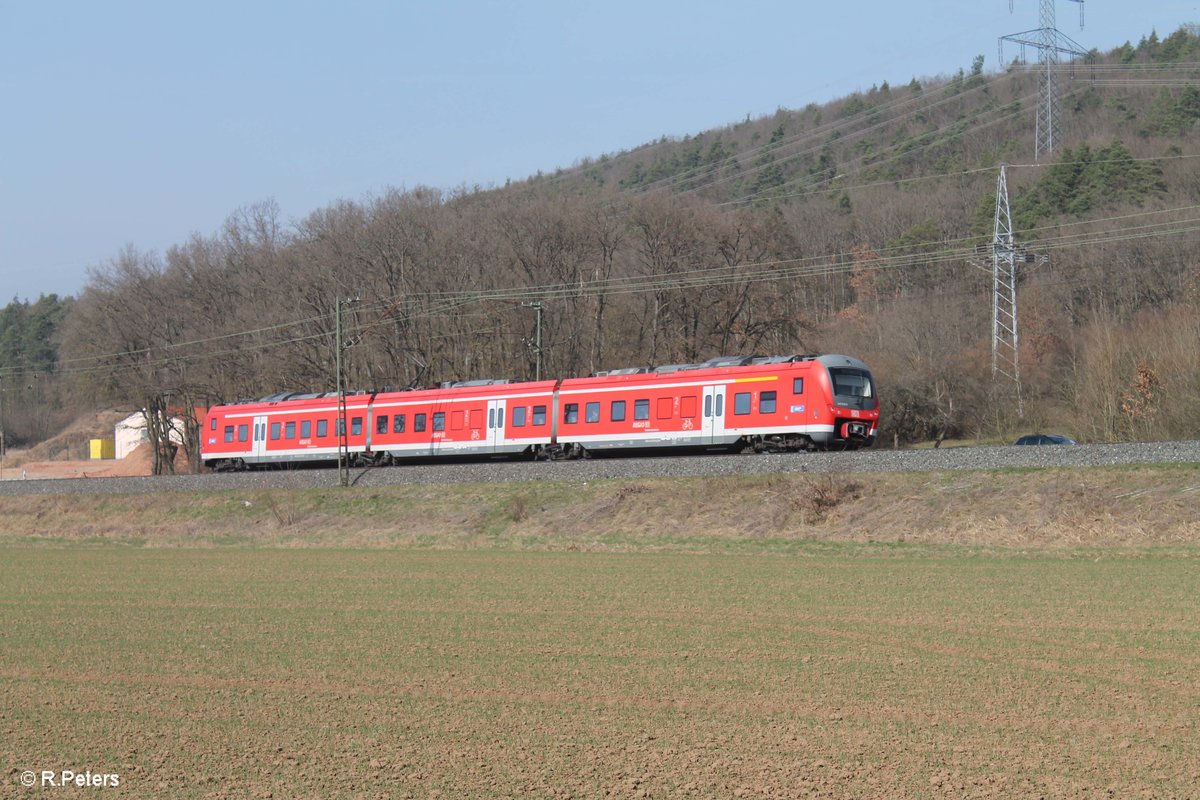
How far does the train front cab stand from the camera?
1358 inches

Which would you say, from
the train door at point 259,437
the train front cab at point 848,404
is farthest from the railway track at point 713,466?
the train door at point 259,437

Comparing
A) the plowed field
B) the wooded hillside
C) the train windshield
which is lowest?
the plowed field

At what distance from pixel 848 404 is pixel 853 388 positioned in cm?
57

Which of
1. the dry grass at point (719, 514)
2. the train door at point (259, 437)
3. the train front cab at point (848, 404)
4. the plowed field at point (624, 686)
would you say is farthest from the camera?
the train door at point (259, 437)

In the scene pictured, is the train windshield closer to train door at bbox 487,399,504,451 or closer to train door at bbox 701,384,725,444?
train door at bbox 701,384,725,444

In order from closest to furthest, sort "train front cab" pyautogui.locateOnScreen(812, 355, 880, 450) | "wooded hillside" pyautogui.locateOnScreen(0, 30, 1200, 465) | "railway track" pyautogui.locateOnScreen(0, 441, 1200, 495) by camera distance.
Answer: "railway track" pyautogui.locateOnScreen(0, 441, 1200, 495) < "train front cab" pyautogui.locateOnScreen(812, 355, 880, 450) < "wooded hillside" pyautogui.locateOnScreen(0, 30, 1200, 465)

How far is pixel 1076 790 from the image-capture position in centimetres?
969

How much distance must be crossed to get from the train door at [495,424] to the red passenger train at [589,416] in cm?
3

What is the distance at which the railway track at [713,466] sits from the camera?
29.7 metres

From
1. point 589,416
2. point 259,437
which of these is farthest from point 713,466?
point 259,437

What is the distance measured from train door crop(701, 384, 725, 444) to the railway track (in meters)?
0.93

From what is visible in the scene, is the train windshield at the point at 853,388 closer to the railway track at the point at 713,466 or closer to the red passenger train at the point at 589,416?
the red passenger train at the point at 589,416

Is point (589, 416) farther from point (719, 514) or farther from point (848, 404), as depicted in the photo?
point (848, 404)

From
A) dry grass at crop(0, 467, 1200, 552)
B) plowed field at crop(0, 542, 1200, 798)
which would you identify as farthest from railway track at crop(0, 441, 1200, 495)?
plowed field at crop(0, 542, 1200, 798)
